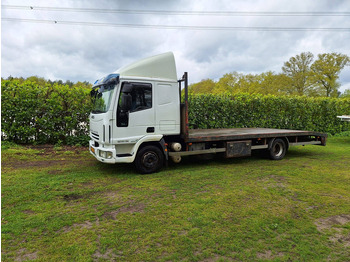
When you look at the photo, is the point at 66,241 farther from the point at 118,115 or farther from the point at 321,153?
the point at 321,153

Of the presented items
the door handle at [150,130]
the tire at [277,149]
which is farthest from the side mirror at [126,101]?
the tire at [277,149]

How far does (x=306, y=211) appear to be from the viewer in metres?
3.85

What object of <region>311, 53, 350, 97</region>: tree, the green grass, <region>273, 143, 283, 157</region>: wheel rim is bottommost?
the green grass

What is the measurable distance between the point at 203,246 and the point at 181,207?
1.17m

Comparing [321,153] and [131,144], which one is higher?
[131,144]

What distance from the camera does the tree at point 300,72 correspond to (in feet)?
109

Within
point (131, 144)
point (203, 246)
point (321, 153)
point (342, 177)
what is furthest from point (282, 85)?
point (203, 246)

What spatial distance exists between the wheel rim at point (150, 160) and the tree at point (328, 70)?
3450 centimetres

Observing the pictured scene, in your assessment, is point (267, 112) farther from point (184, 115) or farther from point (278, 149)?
point (184, 115)

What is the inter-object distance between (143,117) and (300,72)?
1426 inches

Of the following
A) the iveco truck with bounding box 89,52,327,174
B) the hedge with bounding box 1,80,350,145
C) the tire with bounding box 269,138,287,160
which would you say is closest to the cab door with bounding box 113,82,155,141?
the iveco truck with bounding box 89,52,327,174

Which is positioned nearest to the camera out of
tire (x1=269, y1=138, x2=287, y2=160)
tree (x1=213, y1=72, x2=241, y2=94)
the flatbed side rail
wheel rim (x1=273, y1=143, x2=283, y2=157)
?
the flatbed side rail

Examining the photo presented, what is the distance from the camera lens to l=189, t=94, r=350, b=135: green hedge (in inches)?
439

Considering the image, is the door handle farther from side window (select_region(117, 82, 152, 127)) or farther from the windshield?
the windshield
